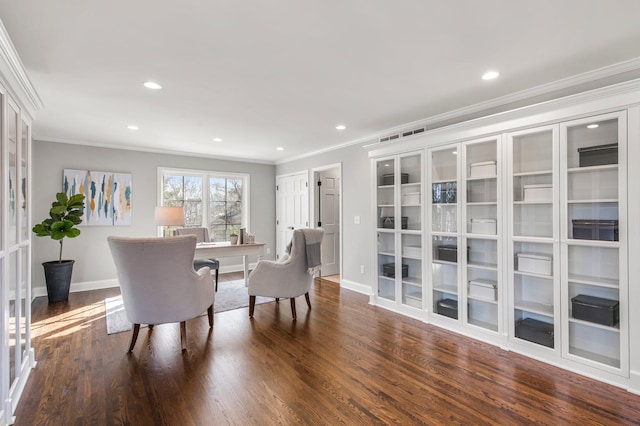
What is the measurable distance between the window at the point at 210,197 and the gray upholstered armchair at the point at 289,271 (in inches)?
116

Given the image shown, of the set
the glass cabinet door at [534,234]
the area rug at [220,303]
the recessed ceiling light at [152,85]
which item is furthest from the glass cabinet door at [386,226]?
the recessed ceiling light at [152,85]

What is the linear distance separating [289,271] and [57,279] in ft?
11.1

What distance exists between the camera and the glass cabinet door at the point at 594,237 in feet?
7.91

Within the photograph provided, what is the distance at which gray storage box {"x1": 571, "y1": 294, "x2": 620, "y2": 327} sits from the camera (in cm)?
242

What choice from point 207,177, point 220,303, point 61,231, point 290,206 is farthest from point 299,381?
point 207,177

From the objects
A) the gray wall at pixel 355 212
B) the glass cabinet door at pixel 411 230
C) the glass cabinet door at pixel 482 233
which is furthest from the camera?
the gray wall at pixel 355 212

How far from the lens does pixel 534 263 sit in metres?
2.88

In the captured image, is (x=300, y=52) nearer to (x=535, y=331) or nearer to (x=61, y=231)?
(x=535, y=331)

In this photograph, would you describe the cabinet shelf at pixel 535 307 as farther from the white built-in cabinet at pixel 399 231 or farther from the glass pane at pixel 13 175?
the glass pane at pixel 13 175

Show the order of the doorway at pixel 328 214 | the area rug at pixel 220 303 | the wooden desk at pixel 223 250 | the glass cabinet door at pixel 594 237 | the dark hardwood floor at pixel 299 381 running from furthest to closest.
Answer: the doorway at pixel 328 214 < the wooden desk at pixel 223 250 < the area rug at pixel 220 303 < the glass cabinet door at pixel 594 237 < the dark hardwood floor at pixel 299 381

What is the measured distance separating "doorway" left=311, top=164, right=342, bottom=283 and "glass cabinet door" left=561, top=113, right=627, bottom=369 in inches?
146

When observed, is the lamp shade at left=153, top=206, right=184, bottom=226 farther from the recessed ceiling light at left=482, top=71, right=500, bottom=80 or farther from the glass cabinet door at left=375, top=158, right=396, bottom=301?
the recessed ceiling light at left=482, top=71, right=500, bottom=80

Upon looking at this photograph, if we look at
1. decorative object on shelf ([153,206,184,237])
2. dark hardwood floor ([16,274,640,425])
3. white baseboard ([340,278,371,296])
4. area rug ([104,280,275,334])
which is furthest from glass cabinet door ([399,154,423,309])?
decorative object on shelf ([153,206,184,237])

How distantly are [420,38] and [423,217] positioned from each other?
207 centimetres
